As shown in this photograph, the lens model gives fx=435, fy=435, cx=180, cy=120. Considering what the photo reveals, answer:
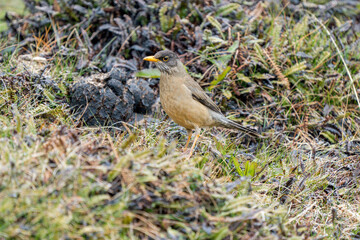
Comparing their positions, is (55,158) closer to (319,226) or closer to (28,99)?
(28,99)

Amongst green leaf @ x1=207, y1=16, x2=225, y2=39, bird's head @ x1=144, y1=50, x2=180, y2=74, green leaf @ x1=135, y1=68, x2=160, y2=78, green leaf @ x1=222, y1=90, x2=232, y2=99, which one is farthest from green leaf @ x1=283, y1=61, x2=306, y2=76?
green leaf @ x1=135, y1=68, x2=160, y2=78

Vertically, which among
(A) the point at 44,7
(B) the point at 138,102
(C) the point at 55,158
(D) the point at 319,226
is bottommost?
(D) the point at 319,226

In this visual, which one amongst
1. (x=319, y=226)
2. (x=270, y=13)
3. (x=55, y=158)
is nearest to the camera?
(x=55, y=158)

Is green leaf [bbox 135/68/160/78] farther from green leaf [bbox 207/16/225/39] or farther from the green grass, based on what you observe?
the green grass

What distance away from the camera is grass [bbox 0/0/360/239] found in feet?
11.5

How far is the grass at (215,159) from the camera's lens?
11.5 feet

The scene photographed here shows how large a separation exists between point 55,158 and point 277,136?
12.5 feet

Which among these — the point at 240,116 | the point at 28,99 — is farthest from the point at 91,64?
the point at 240,116

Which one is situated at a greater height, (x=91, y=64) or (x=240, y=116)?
(x=91, y=64)

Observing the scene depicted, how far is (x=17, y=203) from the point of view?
3.33 metres

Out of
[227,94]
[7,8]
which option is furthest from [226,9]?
[7,8]

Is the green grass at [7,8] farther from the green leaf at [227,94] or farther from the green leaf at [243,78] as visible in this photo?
the green leaf at [243,78]

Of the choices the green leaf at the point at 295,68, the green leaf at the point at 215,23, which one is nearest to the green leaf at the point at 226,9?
the green leaf at the point at 215,23

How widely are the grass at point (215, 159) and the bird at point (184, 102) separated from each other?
258mm
